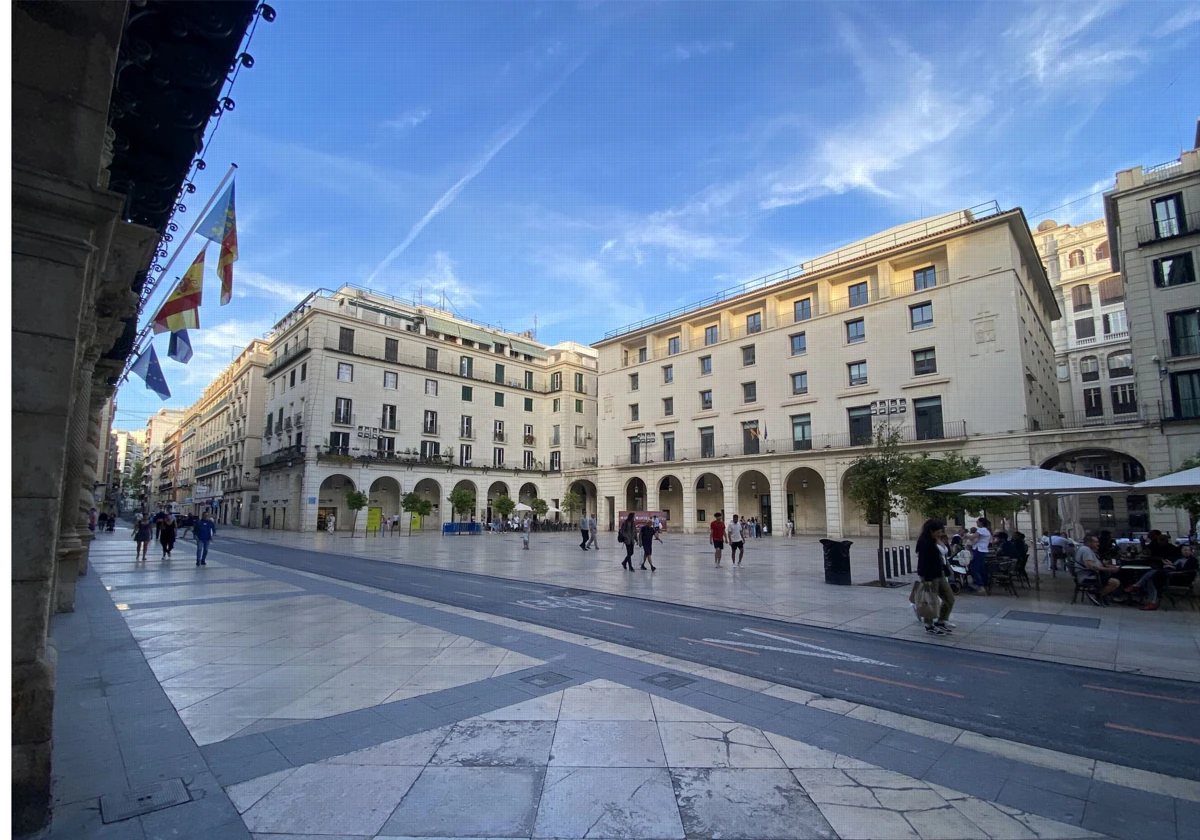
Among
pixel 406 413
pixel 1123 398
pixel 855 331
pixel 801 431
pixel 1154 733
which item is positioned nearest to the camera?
pixel 1154 733

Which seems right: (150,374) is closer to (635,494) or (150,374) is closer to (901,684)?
(901,684)

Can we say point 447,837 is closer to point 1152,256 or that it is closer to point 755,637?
point 755,637

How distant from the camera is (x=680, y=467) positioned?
4206 cm

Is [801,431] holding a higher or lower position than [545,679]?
higher

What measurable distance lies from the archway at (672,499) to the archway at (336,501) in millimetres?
23152

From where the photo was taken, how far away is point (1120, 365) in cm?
4853

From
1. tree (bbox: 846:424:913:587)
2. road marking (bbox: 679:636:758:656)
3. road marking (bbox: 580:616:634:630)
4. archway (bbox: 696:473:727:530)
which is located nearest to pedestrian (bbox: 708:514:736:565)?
tree (bbox: 846:424:913:587)

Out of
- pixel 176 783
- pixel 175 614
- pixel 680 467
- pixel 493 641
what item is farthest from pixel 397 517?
pixel 176 783

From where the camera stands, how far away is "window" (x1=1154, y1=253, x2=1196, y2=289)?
81.8ft

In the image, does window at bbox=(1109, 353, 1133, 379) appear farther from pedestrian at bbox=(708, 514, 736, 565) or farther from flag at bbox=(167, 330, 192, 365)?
flag at bbox=(167, 330, 192, 365)

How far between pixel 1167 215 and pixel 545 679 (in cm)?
3473

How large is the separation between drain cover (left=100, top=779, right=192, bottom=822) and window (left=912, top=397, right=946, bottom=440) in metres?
33.8

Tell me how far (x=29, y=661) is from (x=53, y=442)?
3.74 ft

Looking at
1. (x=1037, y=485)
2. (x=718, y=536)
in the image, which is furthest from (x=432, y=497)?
(x=1037, y=485)
